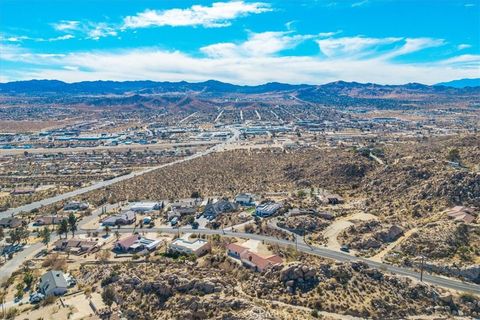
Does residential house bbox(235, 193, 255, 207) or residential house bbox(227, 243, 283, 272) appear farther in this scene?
residential house bbox(235, 193, 255, 207)

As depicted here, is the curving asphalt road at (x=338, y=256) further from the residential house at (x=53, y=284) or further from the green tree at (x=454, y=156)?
the green tree at (x=454, y=156)

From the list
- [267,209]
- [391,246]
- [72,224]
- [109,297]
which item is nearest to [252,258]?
[109,297]

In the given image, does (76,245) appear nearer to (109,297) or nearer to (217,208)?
(109,297)

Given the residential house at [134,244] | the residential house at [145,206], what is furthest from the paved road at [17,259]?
the residential house at [145,206]

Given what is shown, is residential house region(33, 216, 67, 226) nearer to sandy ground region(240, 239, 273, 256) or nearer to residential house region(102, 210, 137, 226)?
residential house region(102, 210, 137, 226)

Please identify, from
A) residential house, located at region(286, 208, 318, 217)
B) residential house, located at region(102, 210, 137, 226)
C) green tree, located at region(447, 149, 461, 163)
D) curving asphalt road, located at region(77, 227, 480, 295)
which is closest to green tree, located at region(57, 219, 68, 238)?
curving asphalt road, located at region(77, 227, 480, 295)

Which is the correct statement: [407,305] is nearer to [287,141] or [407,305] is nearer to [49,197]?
[49,197]

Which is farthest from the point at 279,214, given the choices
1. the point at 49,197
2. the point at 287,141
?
the point at 287,141

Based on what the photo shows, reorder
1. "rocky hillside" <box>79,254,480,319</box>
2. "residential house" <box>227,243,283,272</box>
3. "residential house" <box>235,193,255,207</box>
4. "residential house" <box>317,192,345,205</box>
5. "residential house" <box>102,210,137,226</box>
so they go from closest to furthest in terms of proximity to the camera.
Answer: "rocky hillside" <box>79,254,480,319</box> → "residential house" <box>227,243,283,272</box> → "residential house" <box>102,210,137,226</box> → "residential house" <box>317,192,345,205</box> → "residential house" <box>235,193,255,207</box>
